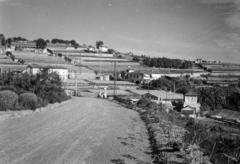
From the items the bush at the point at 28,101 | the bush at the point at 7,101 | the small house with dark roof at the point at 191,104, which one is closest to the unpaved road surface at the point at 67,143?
the bush at the point at 7,101

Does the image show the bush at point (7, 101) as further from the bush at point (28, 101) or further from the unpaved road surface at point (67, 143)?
the unpaved road surface at point (67, 143)

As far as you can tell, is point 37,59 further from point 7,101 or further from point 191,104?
point 7,101

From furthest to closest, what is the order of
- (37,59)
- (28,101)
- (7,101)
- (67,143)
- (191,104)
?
(37,59) < (191,104) < (28,101) < (7,101) < (67,143)

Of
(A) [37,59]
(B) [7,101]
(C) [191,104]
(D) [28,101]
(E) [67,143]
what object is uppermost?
(A) [37,59]

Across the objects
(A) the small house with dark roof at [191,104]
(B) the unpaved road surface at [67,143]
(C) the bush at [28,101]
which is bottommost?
(A) the small house with dark roof at [191,104]

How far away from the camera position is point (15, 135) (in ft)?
34.5

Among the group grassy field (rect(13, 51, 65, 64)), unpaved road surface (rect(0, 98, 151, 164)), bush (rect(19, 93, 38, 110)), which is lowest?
unpaved road surface (rect(0, 98, 151, 164))

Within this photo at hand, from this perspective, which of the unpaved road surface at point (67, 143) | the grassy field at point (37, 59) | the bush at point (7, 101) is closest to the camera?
the unpaved road surface at point (67, 143)

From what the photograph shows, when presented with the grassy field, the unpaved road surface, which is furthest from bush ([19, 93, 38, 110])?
the grassy field

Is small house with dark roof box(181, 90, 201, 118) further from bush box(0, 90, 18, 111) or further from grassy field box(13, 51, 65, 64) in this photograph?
grassy field box(13, 51, 65, 64)

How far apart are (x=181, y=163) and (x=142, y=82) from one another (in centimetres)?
6300

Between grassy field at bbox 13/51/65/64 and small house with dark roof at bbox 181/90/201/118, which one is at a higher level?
grassy field at bbox 13/51/65/64

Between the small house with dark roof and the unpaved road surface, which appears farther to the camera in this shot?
the small house with dark roof

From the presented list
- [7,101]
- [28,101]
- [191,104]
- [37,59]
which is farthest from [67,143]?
[37,59]
